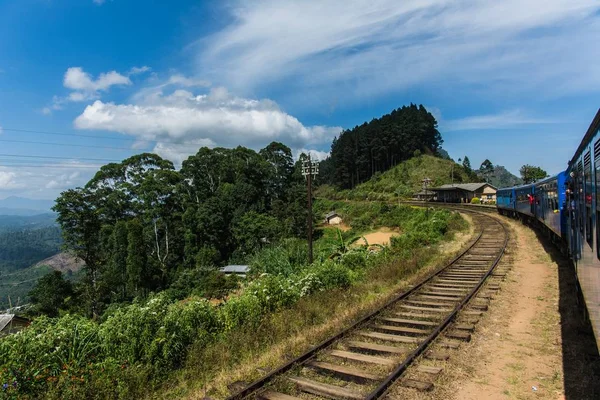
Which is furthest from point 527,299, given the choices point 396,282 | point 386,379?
point 386,379

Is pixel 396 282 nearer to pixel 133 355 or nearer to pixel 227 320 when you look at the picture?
pixel 227 320

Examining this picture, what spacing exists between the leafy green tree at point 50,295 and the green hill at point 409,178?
182ft

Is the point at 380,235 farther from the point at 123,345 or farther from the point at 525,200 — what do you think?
the point at 123,345

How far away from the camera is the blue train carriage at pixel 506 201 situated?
32.2 meters

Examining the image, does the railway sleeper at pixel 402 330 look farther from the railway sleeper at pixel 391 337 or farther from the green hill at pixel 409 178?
the green hill at pixel 409 178

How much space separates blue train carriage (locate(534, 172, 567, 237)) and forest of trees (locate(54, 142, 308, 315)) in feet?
91.3

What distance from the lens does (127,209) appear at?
4703 centimetres

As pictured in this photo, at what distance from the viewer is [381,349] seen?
697 centimetres

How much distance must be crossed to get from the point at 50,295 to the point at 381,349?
38031 mm

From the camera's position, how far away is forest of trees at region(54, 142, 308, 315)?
131 feet

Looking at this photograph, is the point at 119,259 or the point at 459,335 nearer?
the point at 459,335

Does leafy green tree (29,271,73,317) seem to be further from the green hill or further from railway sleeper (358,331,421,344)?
the green hill

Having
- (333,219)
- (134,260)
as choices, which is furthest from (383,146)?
(134,260)

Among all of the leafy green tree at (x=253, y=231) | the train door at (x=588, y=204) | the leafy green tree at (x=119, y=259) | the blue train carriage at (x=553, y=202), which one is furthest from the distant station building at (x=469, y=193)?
the train door at (x=588, y=204)
